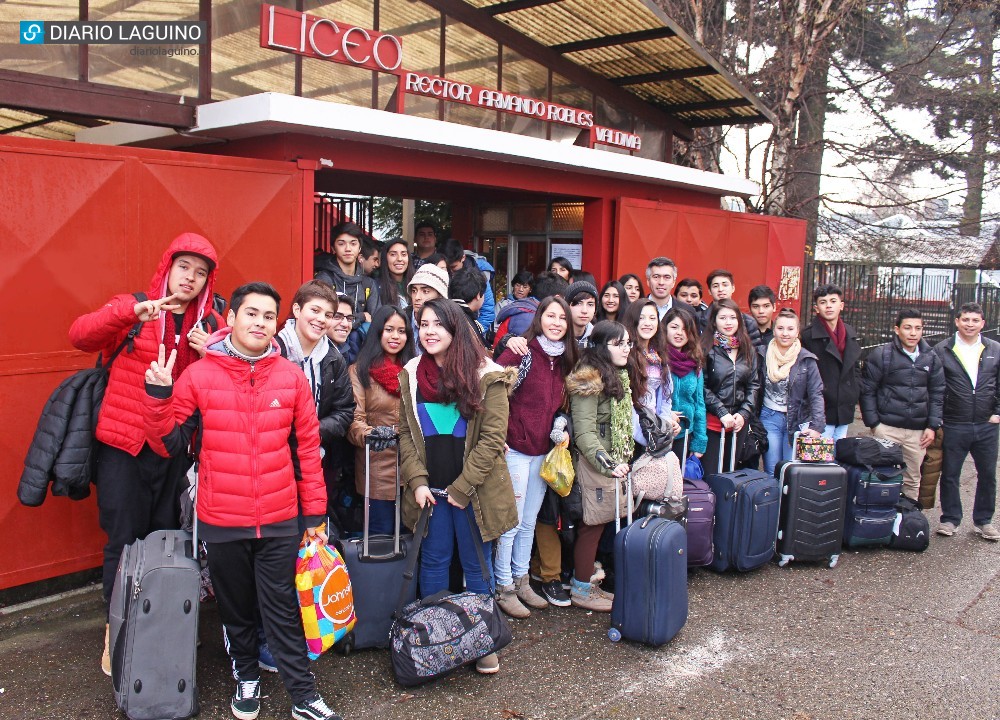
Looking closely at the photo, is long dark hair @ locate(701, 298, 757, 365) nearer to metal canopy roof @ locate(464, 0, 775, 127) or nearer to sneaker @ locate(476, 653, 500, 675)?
sneaker @ locate(476, 653, 500, 675)

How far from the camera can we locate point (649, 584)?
173 inches

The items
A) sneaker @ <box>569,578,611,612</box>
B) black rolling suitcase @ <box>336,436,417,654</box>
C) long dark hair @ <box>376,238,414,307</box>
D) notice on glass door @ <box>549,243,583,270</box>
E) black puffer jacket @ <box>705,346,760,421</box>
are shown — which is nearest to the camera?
black rolling suitcase @ <box>336,436,417,654</box>

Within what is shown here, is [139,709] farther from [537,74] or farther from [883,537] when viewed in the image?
[537,74]

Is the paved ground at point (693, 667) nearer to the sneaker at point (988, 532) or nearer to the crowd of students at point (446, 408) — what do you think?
the crowd of students at point (446, 408)

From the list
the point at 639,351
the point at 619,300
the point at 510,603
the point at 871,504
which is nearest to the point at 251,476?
the point at 510,603

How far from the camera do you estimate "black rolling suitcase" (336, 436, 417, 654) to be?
420 centimetres

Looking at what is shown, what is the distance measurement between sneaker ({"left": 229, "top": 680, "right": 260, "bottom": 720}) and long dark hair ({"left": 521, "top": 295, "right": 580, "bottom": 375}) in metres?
2.38

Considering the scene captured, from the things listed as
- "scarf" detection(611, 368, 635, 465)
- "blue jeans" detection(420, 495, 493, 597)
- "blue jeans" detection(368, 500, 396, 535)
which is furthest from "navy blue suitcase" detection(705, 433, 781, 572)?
"blue jeans" detection(368, 500, 396, 535)

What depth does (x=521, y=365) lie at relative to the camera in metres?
4.84

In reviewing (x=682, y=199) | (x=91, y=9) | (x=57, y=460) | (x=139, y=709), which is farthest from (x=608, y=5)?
(x=139, y=709)

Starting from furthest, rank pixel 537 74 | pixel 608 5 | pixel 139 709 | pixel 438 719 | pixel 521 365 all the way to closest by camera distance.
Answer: pixel 537 74 → pixel 608 5 → pixel 521 365 → pixel 438 719 → pixel 139 709

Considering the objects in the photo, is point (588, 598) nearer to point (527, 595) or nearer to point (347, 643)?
point (527, 595)

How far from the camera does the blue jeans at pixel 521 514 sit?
4.79 meters

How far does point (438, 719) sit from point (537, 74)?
7395 mm
